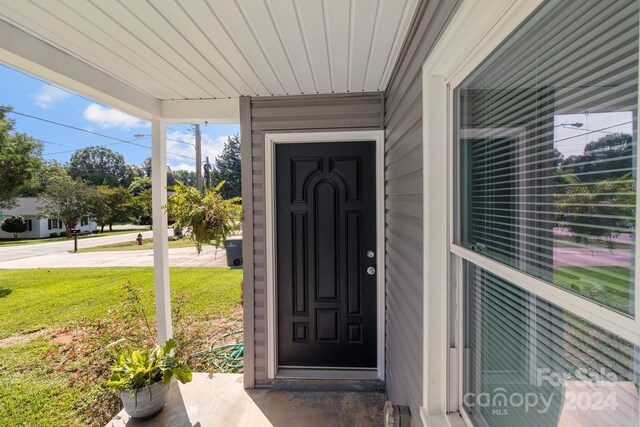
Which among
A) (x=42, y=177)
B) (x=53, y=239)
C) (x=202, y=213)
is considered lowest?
(x=53, y=239)

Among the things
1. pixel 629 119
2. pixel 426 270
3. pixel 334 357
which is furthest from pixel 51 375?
pixel 629 119

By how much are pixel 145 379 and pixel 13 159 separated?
5990 mm

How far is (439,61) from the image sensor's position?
1.10 metres

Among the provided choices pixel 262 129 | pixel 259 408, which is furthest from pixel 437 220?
pixel 259 408

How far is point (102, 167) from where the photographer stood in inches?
472

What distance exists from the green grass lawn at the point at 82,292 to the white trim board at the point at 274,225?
2.08 meters

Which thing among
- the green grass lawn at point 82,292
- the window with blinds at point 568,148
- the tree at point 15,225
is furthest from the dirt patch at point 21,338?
the tree at point 15,225

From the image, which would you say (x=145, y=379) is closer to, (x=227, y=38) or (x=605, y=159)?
(x=227, y=38)

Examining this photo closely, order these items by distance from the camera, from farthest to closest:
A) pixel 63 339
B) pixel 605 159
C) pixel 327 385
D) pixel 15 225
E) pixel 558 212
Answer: pixel 15 225 → pixel 63 339 → pixel 327 385 → pixel 558 212 → pixel 605 159

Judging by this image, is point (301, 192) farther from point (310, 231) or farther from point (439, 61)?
point (439, 61)

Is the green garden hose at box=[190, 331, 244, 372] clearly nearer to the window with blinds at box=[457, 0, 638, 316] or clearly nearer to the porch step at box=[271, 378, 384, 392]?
the porch step at box=[271, 378, 384, 392]

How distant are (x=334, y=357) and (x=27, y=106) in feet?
28.1

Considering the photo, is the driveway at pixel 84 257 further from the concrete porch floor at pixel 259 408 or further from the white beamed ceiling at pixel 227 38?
the white beamed ceiling at pixel 227 38

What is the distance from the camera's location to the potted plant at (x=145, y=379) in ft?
6.69
